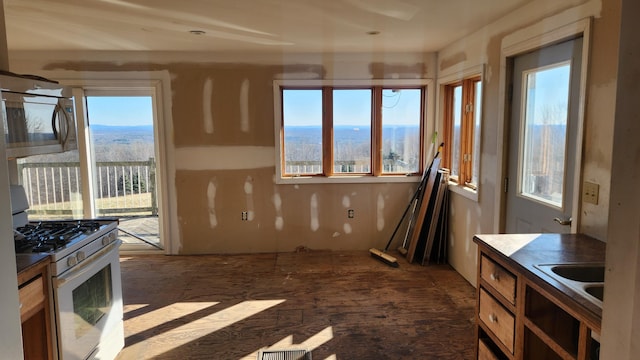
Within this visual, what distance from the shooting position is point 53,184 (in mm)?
4828

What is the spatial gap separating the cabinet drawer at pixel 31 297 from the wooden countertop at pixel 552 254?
222cm

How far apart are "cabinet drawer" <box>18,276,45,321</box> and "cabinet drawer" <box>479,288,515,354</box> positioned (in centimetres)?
223

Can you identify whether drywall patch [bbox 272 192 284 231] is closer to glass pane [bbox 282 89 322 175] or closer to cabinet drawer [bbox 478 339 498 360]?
glass pane [bbox 282 89 322 175]

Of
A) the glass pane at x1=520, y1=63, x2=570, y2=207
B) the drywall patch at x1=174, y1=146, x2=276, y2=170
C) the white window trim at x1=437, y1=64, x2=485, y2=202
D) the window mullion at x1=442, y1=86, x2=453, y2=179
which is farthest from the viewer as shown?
the drywall patch at x1=174, y1=146, x2=276, y2=170

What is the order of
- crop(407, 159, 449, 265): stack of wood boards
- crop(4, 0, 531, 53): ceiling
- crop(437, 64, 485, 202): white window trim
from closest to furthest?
crop(4, 0, 531, 53): ceiling < crop(437, 64, 485, 202): white window trim < crop(407, 159, 449, 265): stack of wood boards

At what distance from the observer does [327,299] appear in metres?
3.64

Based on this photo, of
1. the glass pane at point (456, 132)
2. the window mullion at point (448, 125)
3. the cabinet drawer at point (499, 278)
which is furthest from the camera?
the window mullion at point (448, 125)

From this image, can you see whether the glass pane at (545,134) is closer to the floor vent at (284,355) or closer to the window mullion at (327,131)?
the floor vent at (284,355)

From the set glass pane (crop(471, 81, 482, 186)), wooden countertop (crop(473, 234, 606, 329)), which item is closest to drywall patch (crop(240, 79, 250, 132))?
glass pane (crop(471, 81, 482, 186))

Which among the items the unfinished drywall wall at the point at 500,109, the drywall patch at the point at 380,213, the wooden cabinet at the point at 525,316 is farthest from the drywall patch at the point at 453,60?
the wooden cabinet at the point at 525,316

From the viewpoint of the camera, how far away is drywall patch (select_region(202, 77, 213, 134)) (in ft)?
15.6

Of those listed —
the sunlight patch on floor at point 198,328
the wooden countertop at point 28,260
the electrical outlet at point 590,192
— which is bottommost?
the sunlight patch on floor at point 198,328

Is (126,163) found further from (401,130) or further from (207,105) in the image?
(401,130)

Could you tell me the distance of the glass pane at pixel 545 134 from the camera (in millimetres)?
2592
